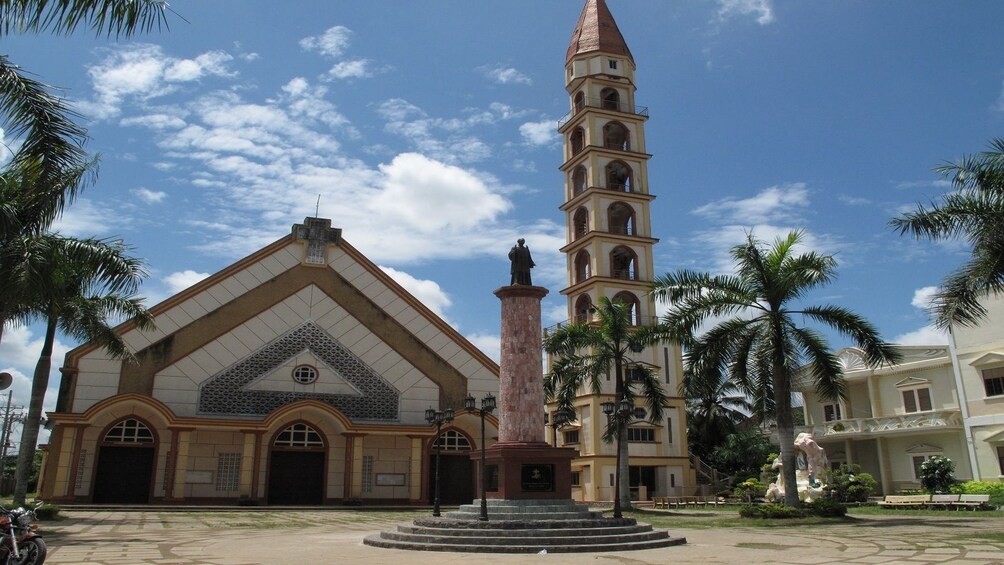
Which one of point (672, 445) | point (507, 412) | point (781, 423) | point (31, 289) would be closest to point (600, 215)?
point (672, 445)

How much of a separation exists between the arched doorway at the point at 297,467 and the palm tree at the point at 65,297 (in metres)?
8.32

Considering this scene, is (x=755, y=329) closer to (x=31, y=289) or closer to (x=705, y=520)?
(x=705, y=520)

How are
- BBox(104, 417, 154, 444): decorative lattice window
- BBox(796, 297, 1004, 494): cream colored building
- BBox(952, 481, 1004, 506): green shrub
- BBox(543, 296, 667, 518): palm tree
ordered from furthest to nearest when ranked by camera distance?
BBox(796, 297, 1004, 494): cream colored building < BBox(104, 417, 154, 444): decorative lattice window < BBox(543, 296, 667, 518): palm tree < BBox(952, 481, 1004, 506): green shrub

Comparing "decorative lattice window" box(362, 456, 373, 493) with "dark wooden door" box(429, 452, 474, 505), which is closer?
"decorative lattice window" box(362, 456, 373, 493)

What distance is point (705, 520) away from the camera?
2227cm

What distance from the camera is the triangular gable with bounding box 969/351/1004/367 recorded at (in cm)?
3141

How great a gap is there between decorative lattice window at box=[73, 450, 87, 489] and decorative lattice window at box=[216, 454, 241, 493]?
4554 millimetres

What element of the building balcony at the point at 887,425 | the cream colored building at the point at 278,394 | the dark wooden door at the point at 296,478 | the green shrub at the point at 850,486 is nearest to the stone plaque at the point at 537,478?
the cream colored building at the point at 278,394

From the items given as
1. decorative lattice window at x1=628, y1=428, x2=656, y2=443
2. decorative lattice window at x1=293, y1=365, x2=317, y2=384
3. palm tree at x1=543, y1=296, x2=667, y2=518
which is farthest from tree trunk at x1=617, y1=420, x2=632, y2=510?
decorative lattice window at x1=293, y1=365, x2=317, y2=384

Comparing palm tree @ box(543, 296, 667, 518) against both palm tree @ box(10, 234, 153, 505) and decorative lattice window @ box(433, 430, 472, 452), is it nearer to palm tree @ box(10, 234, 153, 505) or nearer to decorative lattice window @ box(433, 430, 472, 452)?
decorative lattice window @ box(433, 430, 472, 452)

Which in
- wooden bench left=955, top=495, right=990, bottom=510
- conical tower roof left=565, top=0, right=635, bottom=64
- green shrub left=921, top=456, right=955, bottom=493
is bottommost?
wooden bench left=955, top=495, right=990, bottom=510

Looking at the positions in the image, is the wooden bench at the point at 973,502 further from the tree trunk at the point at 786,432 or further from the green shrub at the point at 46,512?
the green shrub at the point at 46,512

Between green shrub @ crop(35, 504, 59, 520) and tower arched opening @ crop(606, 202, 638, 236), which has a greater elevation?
tower arched opening @ crop(606, 202, 638, 236)

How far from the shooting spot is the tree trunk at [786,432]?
2100 cm
